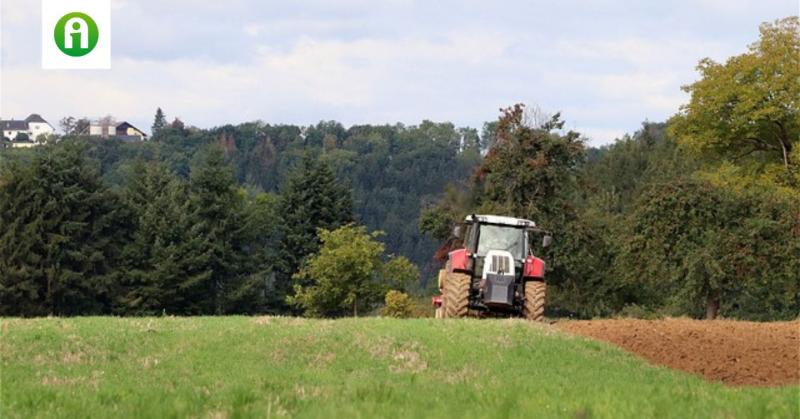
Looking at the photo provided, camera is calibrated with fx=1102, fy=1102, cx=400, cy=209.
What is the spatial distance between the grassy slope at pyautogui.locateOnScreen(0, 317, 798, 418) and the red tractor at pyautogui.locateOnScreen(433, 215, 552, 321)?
355 centimetres

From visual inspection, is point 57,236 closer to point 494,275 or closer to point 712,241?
point 712,241

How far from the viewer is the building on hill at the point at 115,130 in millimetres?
158500

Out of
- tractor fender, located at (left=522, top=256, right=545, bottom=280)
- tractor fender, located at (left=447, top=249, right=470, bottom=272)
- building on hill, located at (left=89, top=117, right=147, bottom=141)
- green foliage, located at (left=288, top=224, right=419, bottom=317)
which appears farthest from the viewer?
building on hill, located at (left=89, top=117, right=147, bottom=141)

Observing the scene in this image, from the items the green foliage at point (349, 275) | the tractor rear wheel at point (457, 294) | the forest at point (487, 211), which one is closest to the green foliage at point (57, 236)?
the forest at point (487, 211)

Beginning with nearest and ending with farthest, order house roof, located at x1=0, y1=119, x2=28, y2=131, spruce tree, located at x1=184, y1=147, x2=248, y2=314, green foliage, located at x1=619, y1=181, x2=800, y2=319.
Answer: green foliage, located at x1=619, y1=181, x2=800, y2=319 → spruce tree, located at x1=184, y1=147, x2=248, y2=314 → house roof, located at x1=0, y1=119, x2=28, y2=131

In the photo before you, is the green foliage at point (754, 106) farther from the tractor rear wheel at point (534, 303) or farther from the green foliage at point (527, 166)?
the tractor rear wheel at point (534, 303)

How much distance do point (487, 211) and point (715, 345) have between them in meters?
30.8

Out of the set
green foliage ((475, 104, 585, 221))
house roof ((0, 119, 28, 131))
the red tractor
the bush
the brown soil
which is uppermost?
house roof ((0, 119, 28, 131))

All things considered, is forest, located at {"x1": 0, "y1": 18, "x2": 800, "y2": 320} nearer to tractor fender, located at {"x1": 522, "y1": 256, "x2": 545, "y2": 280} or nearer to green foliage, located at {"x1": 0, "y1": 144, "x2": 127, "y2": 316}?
green foliage, located at {"x1": 0, "y1": 144, "x2": 127, "y2": 316}

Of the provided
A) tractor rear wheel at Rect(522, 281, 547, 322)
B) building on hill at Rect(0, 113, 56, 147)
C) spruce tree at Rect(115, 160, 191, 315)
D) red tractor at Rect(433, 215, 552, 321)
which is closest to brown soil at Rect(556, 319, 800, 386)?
tractor rear wheel at Rect(522, 281, 547, 322)

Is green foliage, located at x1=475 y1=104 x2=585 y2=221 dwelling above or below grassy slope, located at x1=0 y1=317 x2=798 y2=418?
above

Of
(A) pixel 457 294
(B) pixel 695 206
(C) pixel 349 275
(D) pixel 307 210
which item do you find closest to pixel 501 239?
(A) pixel 457 294

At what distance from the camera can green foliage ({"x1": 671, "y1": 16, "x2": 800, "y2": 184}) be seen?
47.7 meters

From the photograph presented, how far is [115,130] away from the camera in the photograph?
163 meters
